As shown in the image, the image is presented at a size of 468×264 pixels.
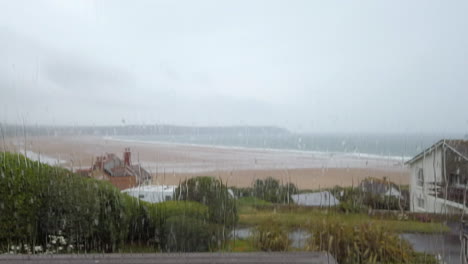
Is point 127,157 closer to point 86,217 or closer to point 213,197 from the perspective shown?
point 86,217

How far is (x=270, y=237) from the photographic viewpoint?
8.65 ft

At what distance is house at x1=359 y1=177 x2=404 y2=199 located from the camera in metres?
2.80

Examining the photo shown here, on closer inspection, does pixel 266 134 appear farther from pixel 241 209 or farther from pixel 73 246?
pixel 73 246

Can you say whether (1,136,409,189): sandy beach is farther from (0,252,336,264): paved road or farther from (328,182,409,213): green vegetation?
(0,252,336,264): paved road

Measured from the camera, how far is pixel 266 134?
3.93m

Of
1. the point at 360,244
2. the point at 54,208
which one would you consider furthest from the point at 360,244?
the point at 54,208

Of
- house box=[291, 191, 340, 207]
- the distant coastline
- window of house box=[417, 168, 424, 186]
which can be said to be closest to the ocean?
the distant coastline

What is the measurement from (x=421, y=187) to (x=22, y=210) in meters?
3.41

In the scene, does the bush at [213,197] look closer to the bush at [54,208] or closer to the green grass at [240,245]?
the green grass at [240,245]

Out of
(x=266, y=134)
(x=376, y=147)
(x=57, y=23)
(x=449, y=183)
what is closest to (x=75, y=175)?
(x=57, y=23)

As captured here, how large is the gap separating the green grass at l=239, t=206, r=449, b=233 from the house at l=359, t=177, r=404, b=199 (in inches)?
9.2

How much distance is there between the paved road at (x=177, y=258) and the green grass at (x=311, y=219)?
96 cm

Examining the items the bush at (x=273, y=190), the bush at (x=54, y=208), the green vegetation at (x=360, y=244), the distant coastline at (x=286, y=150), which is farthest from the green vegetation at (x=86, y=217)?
the distant coastline at (x=286, y=150)

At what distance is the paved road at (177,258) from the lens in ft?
5.41
